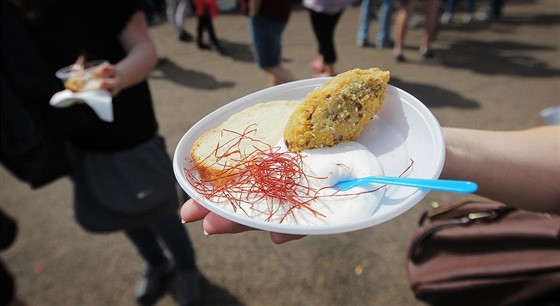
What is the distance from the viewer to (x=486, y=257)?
1.83 m

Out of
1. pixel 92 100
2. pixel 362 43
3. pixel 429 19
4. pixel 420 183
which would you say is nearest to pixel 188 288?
pixel 92 100

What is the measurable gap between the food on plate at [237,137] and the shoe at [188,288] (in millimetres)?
1634

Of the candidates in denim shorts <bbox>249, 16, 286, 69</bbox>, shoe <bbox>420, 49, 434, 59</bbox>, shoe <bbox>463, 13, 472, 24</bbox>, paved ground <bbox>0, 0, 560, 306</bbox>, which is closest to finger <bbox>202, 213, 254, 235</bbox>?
paved ground <bbox>0, 0, 560, 306</bbox>

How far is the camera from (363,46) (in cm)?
721

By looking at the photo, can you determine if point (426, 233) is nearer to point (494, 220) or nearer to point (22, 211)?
point (494, 220)

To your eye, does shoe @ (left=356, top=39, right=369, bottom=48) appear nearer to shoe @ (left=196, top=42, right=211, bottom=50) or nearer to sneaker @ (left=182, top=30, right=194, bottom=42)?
shoe @ (left=196, top=42, right=211, bottom=50)

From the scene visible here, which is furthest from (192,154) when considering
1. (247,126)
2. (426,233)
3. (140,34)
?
(426,233)

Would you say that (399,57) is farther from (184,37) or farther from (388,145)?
(388,145)

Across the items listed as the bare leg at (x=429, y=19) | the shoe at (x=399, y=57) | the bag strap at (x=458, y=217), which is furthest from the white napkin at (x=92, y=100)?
the bare leg at (x=429, y=19)

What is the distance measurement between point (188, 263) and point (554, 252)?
2.32 metres

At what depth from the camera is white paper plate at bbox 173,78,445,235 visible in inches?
41.8

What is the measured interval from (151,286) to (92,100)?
64.9 inches

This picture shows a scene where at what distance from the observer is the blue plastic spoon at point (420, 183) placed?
3.48ft

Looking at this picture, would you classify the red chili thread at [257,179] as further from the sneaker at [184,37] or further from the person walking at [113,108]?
the sneaker at [184,37]
